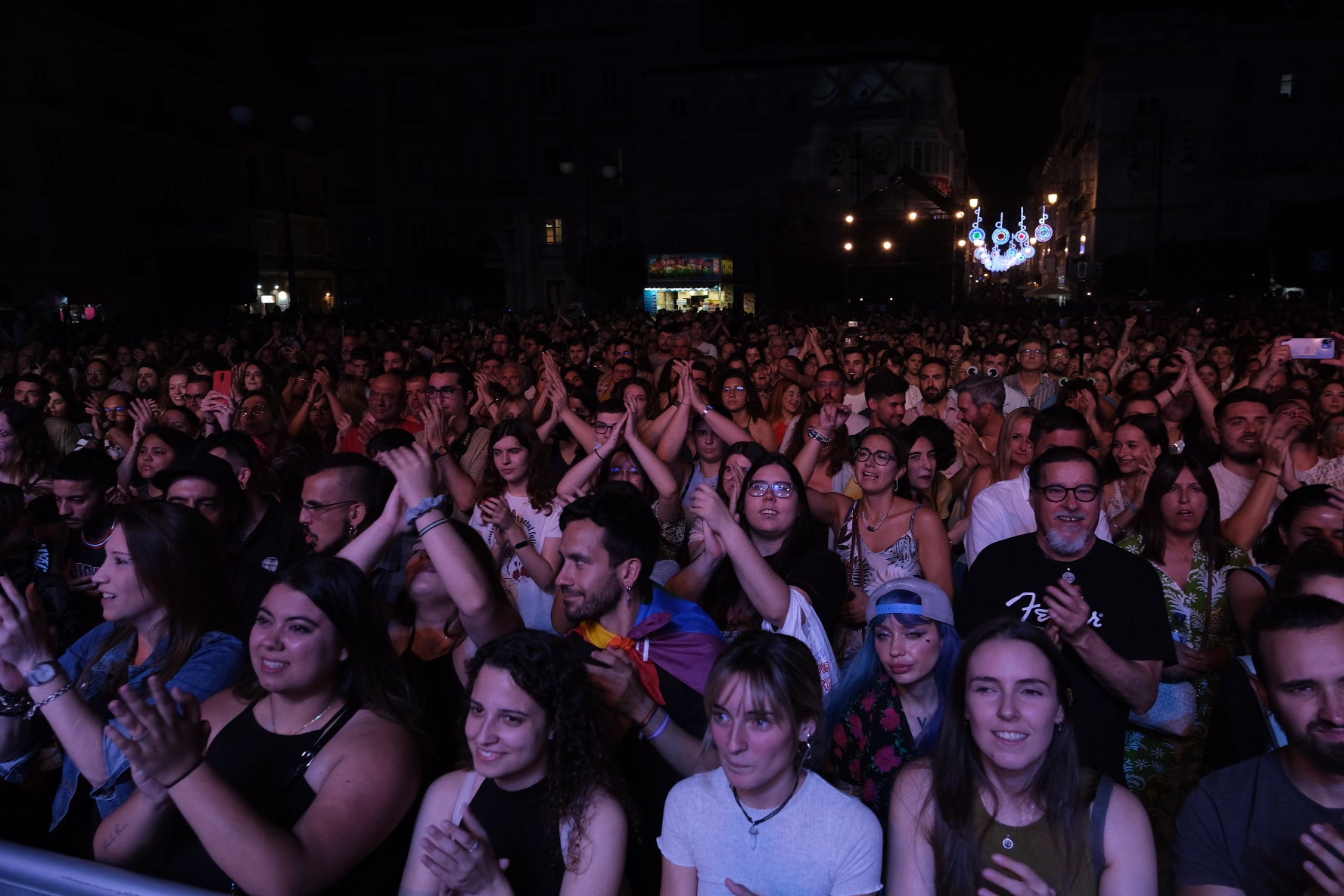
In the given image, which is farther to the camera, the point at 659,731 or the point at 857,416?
A: the point at 857,416

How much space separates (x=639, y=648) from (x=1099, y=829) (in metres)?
1.35

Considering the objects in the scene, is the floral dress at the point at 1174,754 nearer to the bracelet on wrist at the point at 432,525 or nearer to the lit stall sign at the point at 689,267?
the bracelet on wrist at the point at 432,525

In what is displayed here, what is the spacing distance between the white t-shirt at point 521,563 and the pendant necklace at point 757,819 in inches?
74.7

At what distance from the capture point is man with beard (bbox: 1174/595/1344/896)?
218 centimetres

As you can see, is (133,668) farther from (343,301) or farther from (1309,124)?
(1309,124)

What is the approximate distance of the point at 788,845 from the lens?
2.25 metres

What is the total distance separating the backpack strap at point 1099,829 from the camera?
7.23ft

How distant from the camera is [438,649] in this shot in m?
3.57

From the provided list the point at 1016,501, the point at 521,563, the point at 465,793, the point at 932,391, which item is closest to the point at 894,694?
the point at 465,793

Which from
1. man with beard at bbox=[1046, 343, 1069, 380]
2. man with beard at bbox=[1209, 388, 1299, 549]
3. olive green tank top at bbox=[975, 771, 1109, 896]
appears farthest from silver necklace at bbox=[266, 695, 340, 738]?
man with beard at bbox=[1046, 343, 1069, 380]

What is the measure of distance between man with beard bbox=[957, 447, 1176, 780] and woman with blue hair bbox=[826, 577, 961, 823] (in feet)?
1.13

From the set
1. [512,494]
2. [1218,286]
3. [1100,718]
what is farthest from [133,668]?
[1218,286]

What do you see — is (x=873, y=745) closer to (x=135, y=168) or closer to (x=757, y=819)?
(x=757, y=819)

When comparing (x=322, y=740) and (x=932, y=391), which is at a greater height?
(x=932, y=391)
